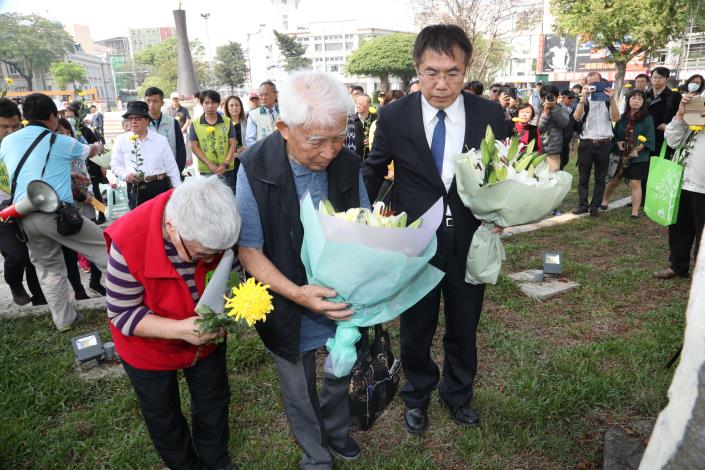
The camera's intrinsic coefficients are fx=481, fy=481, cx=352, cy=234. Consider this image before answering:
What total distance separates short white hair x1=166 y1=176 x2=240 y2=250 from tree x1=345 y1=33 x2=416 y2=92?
61.0 metres

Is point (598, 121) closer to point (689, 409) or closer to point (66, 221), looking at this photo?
point (66, 221)

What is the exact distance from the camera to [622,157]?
7020mm

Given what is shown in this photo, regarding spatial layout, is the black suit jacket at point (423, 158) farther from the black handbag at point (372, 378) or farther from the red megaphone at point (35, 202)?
the red megaphone at point (35, 202)

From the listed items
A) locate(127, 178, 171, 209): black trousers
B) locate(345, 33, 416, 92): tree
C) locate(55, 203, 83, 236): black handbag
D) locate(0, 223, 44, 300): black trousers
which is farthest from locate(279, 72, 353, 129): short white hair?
locate(345, 33, 416, 92): tree

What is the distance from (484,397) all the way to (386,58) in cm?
6304

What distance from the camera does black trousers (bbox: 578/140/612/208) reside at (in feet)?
23.5

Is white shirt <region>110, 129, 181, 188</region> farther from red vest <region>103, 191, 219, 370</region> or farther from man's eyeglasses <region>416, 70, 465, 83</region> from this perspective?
man's eyeglasses <region>416, 70, 465, 83</region>

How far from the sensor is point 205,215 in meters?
1.63

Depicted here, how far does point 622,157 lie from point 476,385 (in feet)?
17.6

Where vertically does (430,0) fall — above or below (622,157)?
above

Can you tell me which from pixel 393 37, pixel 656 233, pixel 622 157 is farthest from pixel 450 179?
pixel 393 37

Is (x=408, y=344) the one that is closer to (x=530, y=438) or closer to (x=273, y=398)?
(x=530, y=438)

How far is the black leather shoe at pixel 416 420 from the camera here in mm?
2766

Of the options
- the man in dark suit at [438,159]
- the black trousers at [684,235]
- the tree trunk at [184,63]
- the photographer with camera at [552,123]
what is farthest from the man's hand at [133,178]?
the tree trunk at [184,63]
